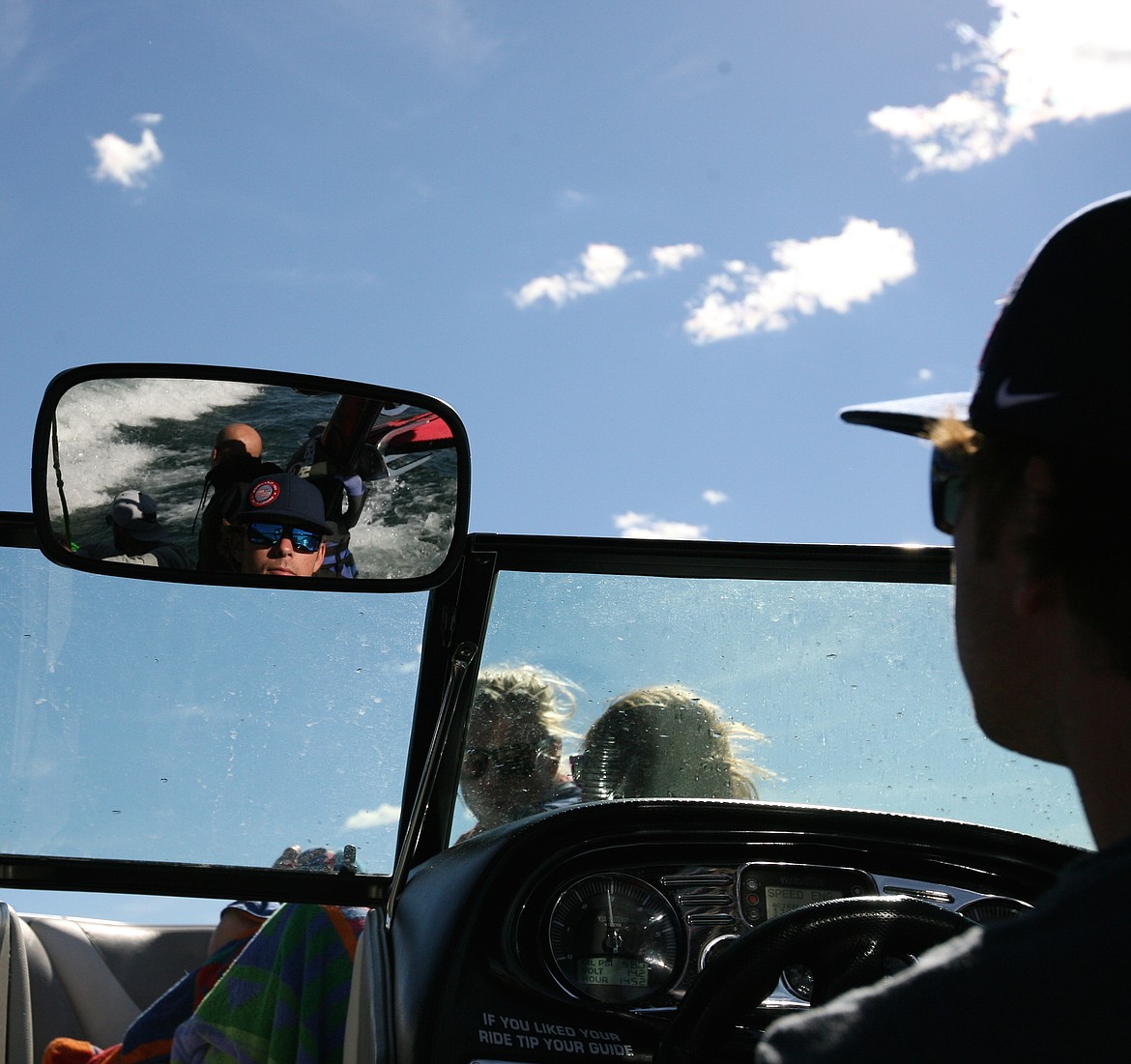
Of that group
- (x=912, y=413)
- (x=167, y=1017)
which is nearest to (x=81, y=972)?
(x=167, y=1017)

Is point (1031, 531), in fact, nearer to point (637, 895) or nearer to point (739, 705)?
point (637, 895)

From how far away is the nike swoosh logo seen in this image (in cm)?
123

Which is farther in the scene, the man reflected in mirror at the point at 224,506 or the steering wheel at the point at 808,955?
the man reflected in mirror at the point at 224,506

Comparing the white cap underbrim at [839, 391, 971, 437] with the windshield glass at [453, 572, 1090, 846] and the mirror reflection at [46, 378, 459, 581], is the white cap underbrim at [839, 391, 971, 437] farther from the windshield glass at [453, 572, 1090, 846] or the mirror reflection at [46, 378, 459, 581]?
the windshield glass at [453, 572, 1090, 846]

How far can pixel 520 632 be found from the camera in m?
3.52

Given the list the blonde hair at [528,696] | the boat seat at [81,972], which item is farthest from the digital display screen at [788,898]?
the boat seat at [81,972]

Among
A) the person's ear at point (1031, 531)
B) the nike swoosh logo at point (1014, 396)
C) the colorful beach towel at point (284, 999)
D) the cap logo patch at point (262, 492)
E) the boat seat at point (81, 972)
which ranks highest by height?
the cap logo patch at point (262, 492)

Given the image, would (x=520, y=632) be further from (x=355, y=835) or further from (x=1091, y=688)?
(x=1091, y=688)

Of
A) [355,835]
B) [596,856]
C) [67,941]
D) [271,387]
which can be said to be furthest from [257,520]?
[67,941]

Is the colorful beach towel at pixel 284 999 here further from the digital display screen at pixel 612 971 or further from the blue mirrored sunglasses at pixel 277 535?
the blue mirrored sunglasses at pixel 277 535

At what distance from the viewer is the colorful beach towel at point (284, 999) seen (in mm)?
3023

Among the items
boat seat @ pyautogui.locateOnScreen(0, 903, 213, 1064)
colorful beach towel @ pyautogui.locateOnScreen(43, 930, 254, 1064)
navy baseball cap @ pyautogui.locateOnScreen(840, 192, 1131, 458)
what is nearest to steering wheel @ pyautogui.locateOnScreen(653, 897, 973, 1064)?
navy baseball cap @ pyautogui.locateOnScreen(840, 192, 1131, 458)

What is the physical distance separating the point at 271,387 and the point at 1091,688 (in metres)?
2.46

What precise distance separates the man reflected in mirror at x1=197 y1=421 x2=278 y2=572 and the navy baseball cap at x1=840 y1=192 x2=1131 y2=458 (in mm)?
2158
